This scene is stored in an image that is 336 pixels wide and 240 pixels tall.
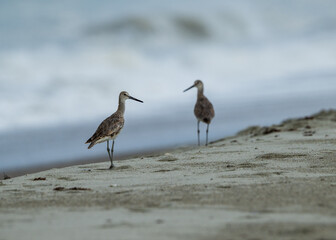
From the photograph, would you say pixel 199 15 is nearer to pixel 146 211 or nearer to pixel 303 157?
pixel 303 157

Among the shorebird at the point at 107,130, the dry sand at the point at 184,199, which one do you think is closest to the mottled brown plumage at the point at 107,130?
the shorebird at the point at 107,130

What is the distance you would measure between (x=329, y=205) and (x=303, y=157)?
2986 millimetres

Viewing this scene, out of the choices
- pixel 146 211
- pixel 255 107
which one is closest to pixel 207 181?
pixel 146 211

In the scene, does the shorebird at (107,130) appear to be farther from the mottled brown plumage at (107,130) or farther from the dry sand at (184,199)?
the dry sand at (184,199)

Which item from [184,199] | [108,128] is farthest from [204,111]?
[184,199]

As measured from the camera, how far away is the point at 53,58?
27141 mm

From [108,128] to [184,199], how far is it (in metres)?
3.72

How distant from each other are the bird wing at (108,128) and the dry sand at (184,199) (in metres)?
0.44

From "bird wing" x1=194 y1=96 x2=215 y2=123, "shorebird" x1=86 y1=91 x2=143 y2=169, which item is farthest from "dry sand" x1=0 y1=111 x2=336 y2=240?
"bird wing" x1=194 y1=96 x2=215 y2=123

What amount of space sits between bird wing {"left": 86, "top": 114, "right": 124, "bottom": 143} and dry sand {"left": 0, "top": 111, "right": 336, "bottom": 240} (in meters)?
0.44

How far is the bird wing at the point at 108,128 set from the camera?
29.3ft

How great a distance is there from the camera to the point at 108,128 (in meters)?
9.05

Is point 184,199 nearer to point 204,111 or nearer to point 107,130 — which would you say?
point 107,130

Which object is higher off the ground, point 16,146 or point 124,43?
point 124,43
